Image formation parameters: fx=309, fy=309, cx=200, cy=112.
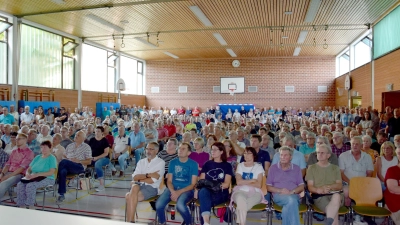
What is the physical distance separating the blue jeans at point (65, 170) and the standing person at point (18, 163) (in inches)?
22.2

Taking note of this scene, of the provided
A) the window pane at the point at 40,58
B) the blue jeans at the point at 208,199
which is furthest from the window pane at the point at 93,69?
the blue jeans at the point at 208,199

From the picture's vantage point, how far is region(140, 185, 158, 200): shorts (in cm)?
456

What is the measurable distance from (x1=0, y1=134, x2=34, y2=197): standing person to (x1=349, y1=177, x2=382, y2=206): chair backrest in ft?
A: 17.7

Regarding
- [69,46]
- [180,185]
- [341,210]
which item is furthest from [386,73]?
[69,46]

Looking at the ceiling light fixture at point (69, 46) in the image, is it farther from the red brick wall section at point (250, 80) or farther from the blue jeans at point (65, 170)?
the blue jeans at point (65, 170)

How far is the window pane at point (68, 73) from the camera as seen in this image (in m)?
16.0

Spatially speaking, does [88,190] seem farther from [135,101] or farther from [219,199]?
[135,101]

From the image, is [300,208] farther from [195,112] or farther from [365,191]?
[195,112]

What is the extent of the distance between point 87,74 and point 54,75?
103 inches

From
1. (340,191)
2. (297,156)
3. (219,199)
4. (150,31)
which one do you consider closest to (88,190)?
(219,199)

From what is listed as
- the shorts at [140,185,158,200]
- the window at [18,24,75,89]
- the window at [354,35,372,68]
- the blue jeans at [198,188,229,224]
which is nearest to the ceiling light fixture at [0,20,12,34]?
the window at [18,24,75,89]

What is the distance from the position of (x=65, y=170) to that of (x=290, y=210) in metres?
4.16

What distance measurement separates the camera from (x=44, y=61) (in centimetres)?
1459

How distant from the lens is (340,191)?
4129mm
